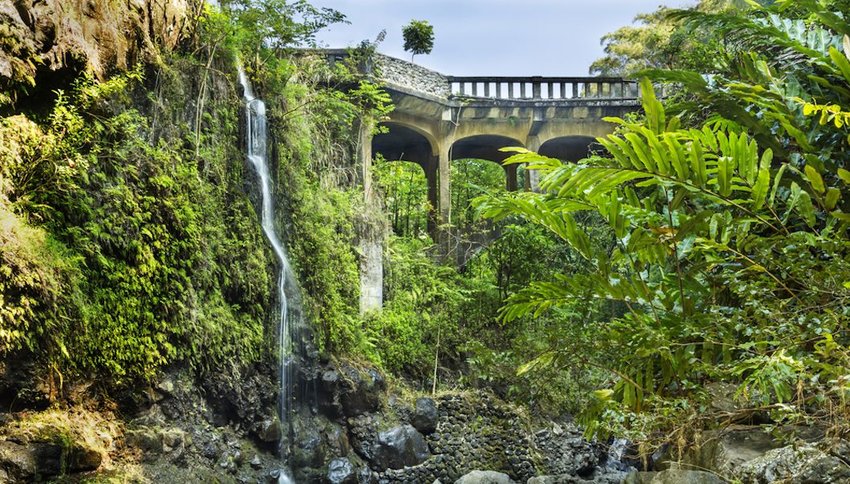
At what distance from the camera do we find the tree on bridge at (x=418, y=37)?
1734 cm

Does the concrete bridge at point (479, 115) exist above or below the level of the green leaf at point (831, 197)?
above

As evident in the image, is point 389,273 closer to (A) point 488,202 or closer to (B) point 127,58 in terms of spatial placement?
(B) point 127,58

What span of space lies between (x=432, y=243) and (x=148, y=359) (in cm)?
928

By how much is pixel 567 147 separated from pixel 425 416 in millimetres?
9930

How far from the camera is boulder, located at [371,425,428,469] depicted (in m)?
10.7

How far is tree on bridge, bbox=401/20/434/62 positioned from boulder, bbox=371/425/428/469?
925 centimetres

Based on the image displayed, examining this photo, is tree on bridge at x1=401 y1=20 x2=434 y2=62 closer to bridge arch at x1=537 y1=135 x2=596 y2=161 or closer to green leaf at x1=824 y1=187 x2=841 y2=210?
bridge arch at x1=537 y1=135 x2=596 y2=161

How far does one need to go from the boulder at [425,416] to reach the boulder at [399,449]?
267mm

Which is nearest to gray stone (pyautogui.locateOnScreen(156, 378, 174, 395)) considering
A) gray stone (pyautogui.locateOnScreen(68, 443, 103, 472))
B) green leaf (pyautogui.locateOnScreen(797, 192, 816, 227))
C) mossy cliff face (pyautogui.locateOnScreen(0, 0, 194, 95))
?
gray stone (pyautogui.locateOnScreen(68, 443, 103, 472))

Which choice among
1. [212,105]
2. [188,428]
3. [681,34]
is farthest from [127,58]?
[681,34]

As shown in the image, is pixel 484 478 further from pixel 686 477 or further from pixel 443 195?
pixel 443 195

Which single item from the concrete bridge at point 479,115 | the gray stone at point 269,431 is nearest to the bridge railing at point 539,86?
the concrete bridge at point 479,115

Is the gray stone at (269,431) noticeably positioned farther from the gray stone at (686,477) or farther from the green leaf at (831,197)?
the green leaf at (831,197)

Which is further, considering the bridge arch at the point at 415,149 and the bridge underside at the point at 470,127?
the bridge arch at the point at 415,149
